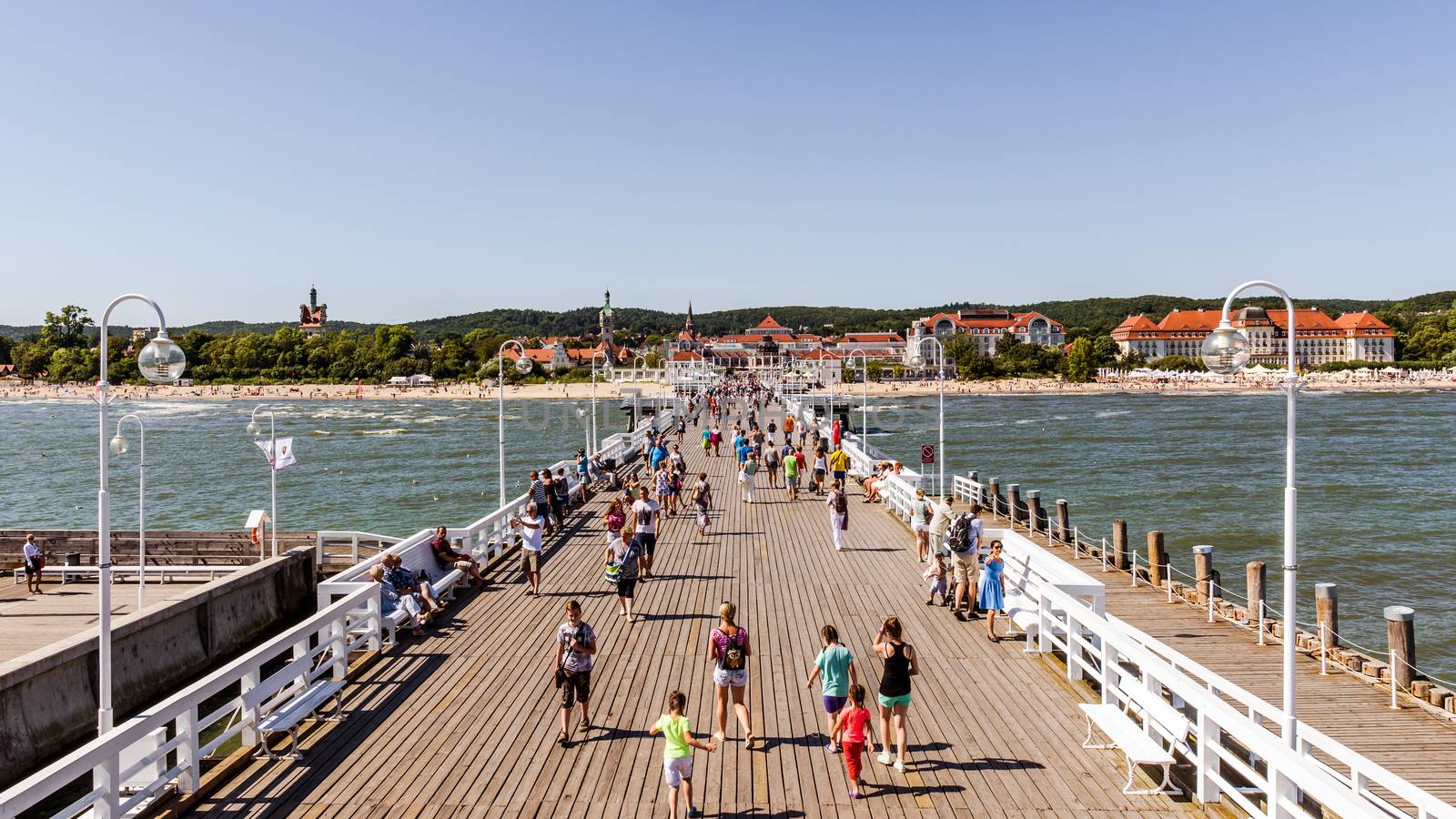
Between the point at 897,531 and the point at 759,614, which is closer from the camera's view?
the point at 759,614

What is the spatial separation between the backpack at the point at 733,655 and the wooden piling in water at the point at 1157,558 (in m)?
12.7

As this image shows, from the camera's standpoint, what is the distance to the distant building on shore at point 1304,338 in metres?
159


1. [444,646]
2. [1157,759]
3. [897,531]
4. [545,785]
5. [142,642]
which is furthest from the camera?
[897,531]

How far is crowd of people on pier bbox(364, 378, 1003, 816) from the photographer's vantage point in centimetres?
743

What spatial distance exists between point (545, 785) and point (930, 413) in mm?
95321

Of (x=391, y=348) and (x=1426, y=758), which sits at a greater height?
(x=391, y=348)

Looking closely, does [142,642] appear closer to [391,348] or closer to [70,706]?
[70,706]

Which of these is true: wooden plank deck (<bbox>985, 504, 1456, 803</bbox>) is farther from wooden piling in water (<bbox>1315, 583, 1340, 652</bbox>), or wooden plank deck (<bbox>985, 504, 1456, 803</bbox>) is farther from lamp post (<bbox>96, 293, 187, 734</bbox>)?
lamp post (<bbox>96, 293, 187, 734</bbox>)

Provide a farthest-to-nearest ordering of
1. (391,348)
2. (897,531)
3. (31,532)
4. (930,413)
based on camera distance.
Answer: (391,348)
(930,413)
(31,532)
(897,531)

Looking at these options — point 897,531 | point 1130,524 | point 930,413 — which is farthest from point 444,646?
point 930,413

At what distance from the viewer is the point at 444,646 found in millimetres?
11172

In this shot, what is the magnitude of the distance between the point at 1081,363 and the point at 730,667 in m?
155

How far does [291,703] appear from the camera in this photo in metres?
8.49

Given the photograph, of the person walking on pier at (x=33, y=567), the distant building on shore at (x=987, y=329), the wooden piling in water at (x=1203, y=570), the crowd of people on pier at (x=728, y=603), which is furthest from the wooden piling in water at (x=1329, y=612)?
the distant building on shore at (x=987, y=329)
